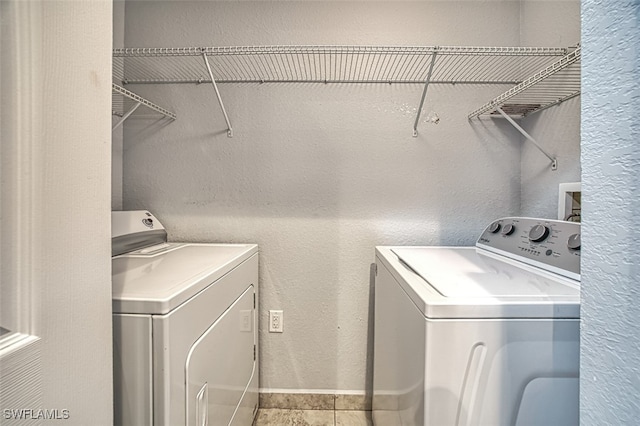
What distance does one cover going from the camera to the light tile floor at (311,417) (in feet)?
4.71

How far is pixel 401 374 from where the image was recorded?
84cm

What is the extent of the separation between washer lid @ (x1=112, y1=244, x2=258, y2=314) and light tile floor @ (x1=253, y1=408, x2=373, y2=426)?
0.91 m

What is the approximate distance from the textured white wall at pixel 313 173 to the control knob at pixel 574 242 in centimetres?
67

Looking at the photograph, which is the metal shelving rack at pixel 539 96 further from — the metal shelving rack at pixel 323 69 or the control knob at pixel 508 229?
the control knob at pixel 508 229

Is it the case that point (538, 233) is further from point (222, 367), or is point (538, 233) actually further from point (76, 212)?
point (76, 212)

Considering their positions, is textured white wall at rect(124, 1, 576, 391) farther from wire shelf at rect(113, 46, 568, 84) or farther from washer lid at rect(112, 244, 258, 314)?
washer lid at rect(112, 244, 258, 314)

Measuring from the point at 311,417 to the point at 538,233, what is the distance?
142cm

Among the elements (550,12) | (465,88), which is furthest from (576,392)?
(550,12)

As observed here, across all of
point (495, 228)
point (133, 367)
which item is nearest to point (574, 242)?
point (495, 228)

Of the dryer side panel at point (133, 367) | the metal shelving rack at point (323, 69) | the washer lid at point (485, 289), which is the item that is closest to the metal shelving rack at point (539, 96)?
the metal shelving rack at point (323, 69)

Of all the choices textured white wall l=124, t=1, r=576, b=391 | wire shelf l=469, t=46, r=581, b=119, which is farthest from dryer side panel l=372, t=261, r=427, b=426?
wire shelf l=469, t=46, r=581, b=119

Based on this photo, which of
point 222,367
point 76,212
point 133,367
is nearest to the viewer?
point 76,212

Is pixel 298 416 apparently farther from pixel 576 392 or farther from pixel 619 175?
pixel 619 175

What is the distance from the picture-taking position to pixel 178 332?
646 mm
